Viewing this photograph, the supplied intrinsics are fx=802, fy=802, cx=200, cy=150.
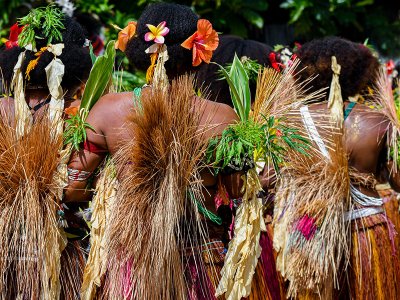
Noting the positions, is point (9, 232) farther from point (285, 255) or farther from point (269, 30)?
point (269, 30)

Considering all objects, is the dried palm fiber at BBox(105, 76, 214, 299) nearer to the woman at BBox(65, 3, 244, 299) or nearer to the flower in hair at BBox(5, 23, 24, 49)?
the woman at BBox(65, 3, 244, 299)

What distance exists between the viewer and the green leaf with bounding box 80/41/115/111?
292 cm

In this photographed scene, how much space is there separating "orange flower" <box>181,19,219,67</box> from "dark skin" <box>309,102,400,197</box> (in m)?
1.00

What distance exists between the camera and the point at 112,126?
2689 millimetres

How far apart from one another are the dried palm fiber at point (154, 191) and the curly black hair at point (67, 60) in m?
0.63

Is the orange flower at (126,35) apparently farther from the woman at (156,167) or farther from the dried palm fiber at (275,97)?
the dried palm fiber at (275,97)

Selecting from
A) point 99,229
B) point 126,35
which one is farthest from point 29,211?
point 126,35

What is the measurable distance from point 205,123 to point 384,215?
57.6 inches

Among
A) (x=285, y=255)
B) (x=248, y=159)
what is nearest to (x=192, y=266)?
(x=248, y=159)

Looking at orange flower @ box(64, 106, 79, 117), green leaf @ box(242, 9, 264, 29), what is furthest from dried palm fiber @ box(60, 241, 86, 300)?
green leaf @ box(242, 9, 264, 29)

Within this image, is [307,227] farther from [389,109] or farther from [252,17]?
[252,17]

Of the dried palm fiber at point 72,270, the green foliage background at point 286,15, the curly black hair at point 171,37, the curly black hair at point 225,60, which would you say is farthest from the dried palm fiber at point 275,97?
the green foliage background at point 286,15

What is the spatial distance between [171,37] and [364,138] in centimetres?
128

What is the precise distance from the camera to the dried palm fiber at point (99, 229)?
9.05 feet
